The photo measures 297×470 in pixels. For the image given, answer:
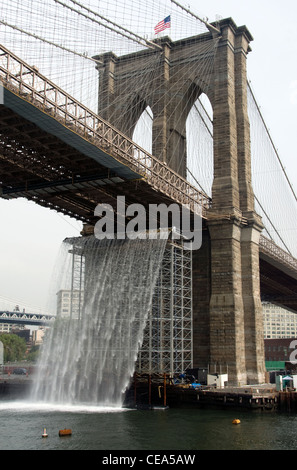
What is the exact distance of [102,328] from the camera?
4622 cm

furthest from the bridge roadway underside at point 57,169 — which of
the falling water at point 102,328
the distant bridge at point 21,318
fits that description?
the distant bridge at point 21,318

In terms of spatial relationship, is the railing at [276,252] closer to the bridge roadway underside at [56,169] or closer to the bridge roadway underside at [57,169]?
the bridge roadway underside at [57,169]

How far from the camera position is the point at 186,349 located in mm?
47812

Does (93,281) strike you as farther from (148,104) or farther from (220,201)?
(148,104)

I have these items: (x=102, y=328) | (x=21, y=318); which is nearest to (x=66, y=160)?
(x=102, y=328)

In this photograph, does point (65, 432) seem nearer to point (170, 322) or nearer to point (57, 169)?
point (170, 322)

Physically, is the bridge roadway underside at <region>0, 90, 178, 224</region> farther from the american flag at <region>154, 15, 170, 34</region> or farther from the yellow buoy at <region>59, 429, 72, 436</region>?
the yellow buoy at <region>59, 429, 72, 436</region>

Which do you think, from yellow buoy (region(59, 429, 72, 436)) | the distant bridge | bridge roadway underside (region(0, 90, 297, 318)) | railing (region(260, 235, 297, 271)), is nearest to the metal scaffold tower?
bridge roadway underside (region(0, 90, 297, 318))

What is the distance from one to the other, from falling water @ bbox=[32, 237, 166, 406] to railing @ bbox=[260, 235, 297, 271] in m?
16.4

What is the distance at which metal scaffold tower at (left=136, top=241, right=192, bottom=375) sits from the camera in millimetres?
44125

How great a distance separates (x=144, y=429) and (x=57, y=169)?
20217mm

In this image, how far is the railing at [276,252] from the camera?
59047 millimetres
